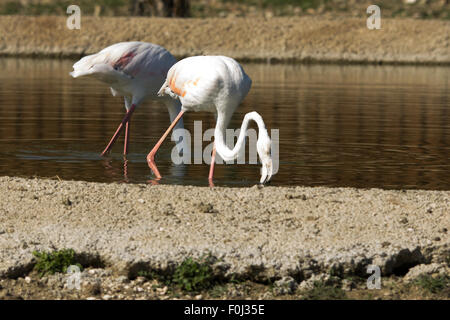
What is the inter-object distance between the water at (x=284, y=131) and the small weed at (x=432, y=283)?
369 centimetres

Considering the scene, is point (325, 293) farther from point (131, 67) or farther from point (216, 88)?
point (131, 67)

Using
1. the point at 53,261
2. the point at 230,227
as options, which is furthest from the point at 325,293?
the point at 53,261

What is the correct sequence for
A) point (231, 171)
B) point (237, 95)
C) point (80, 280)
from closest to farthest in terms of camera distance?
point (80, 280) → point (237, 95) → point (231, 171)

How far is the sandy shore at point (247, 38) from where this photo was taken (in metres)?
33.5

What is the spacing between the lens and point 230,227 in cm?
723

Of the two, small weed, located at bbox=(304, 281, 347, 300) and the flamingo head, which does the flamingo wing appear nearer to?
the flamingo head

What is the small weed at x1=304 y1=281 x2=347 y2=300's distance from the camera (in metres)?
6.18

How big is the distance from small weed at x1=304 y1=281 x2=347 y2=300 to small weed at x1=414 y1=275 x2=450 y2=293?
0.54 metres

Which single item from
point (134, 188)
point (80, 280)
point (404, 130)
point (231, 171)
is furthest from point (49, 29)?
point (80, 280)

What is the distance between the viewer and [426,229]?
737cm

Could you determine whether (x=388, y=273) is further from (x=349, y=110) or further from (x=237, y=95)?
(x=349, y=110)

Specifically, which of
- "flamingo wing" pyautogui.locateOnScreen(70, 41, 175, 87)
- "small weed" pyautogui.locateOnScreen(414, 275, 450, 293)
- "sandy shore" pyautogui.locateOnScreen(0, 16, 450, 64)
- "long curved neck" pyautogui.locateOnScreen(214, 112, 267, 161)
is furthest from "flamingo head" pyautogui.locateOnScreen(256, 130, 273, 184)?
"sandy shore" pyautogui.locateOnScreen(0, 16, 450, 64)

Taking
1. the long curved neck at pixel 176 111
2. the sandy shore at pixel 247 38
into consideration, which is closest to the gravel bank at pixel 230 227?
the long curved neck at pixel 176 111

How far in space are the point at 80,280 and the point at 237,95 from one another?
13.8 feet
